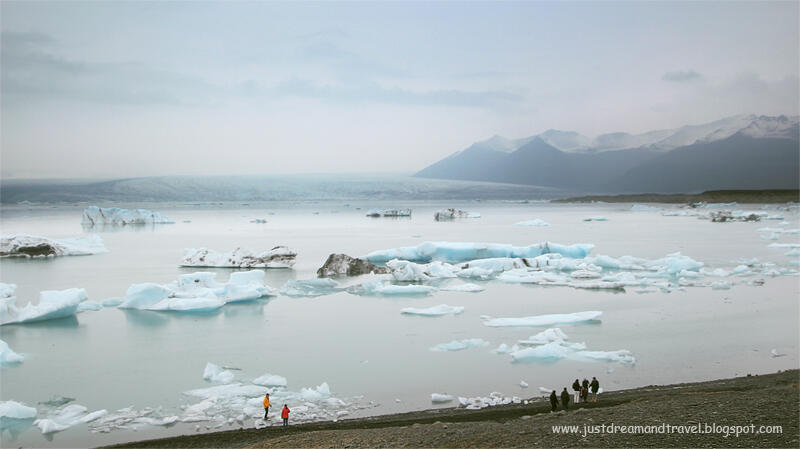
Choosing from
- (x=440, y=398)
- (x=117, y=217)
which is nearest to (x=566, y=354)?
(x=440, y=398)

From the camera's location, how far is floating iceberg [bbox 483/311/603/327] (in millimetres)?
9320

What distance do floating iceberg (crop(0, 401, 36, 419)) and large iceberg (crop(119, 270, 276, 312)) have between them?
5.07 metres

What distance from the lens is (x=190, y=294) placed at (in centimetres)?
1134

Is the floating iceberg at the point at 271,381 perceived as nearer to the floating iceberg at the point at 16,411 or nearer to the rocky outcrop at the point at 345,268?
the floating iceberg at the point at 16,411

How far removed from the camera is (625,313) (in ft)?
34.1

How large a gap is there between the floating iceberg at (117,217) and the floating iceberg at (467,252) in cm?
2743

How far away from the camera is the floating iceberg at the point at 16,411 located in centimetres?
570

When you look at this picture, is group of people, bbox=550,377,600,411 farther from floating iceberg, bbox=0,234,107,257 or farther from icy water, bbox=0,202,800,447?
floating iceberg, bbox=0,234,107,257

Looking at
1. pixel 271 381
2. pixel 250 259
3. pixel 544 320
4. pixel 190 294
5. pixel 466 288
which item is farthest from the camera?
pixel 250 259

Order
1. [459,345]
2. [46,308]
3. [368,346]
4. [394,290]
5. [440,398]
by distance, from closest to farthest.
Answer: [440,398]
[459,345]
[368,346]
[46,308]
[394,290]

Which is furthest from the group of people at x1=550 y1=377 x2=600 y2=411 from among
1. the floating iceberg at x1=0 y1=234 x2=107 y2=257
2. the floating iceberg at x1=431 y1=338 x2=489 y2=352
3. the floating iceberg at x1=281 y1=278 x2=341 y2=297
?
the floating iceberg at x1=0 y1=234 x2=107 y2=257

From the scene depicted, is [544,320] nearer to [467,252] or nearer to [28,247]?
[467,252]

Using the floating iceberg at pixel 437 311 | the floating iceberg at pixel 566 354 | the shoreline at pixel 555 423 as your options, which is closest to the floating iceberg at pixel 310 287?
the floating iceberg at pixel 437 311

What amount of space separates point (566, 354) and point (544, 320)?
1.89 metres
